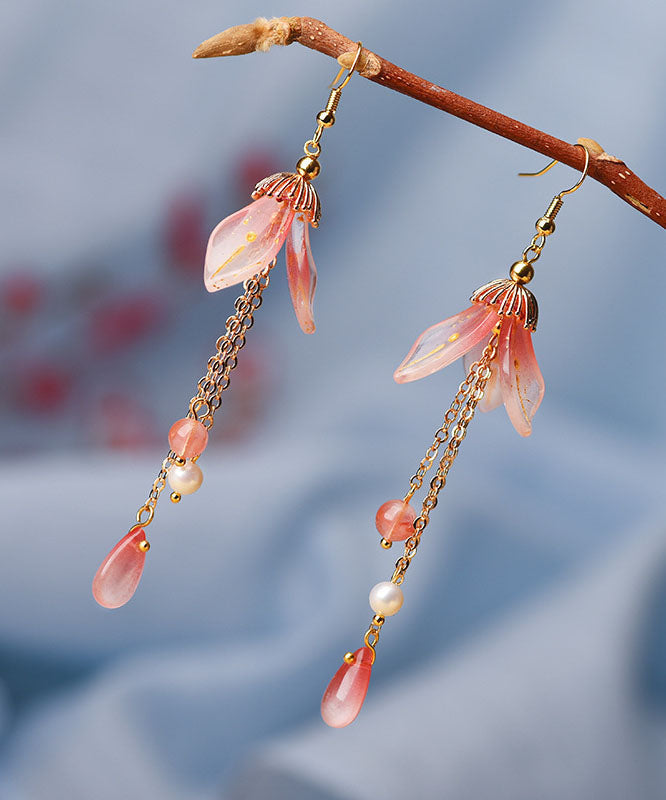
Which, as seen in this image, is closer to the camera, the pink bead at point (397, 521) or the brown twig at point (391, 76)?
the brown twig at point (391, 76)

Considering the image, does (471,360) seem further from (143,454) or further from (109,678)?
(143,454)

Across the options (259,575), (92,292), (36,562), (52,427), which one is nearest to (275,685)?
(259,575)

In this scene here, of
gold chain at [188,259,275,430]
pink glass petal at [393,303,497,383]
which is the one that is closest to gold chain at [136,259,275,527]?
gold chain at [188,259,275,430]

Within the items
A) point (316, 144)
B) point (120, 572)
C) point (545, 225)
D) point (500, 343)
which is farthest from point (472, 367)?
point (120, 572)

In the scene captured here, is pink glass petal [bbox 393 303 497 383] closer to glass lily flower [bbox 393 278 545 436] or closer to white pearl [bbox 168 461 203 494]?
glass lily flower [bbox 393 278 545 436]

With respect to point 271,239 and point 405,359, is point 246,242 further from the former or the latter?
point 405,359

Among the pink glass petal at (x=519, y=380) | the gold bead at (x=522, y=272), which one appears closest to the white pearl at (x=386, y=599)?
the pink glass petal at (x=519, y=380)

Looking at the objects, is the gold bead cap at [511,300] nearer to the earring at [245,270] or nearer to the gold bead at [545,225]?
the gold bead at [545,225]
